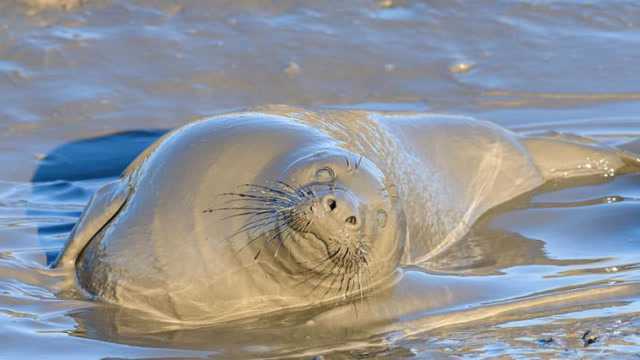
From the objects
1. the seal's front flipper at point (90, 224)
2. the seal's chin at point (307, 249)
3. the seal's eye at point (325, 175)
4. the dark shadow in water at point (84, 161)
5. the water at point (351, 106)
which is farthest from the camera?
the dark shadow in water at point (84, 161)

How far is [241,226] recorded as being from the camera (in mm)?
5176

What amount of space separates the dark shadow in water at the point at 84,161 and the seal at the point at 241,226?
4.84 ft

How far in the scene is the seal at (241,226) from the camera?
5.08 m

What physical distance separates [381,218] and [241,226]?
49 centimetres

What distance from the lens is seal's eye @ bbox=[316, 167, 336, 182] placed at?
5125mm

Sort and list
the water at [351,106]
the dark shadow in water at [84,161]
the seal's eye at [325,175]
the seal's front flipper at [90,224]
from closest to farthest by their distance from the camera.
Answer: the water at [351,106] < the seal's eye at [325,175] < the seal's front flipper at [90,224] < the dark shadow in water at [84,161]

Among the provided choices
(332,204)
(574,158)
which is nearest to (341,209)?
(332,204)

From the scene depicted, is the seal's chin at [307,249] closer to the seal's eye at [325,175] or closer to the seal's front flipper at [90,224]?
the seal's eye at [325,175]

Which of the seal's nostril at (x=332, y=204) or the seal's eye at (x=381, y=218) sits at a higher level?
the seal's nostril at (x=332, y=204)

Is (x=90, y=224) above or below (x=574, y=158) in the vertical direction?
below

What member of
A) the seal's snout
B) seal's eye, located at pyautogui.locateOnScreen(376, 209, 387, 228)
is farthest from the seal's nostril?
seal's eye, located at pyautogui.locateOnScreen(376, 209, 387, 228)

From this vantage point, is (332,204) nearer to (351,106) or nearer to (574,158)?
(574,158)

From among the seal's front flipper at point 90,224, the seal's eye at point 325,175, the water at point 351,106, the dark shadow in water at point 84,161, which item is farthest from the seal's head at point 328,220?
the dark shadow in water at point 84,161

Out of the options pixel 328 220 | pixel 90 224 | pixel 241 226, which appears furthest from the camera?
pixel 90 224
